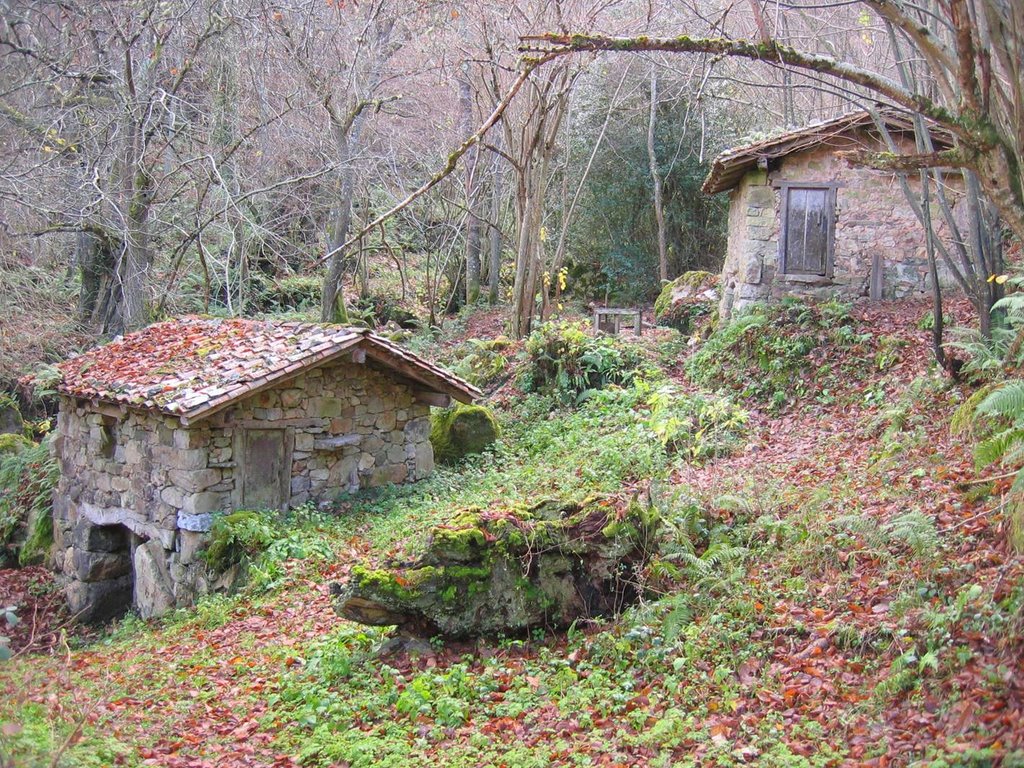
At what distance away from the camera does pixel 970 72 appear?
4902 millimetres

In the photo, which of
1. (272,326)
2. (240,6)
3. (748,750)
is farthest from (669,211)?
(748,750)

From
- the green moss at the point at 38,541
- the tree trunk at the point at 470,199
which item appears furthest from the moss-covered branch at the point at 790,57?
the tree trunk at the point at 470,199

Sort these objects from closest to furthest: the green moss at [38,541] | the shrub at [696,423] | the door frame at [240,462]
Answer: the shrub at [696,423] → the door frame at [240,462] → the green moss at [38,541]

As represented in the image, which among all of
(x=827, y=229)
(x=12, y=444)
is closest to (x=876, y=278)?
(x=827, y=229)

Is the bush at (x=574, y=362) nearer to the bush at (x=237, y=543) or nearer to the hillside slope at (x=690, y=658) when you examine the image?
the hillside slope at (x=690, y=658)

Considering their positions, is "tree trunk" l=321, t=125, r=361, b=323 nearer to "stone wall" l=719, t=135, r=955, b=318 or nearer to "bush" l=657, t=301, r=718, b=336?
"bush" l=657, t=301, r=718, b=336

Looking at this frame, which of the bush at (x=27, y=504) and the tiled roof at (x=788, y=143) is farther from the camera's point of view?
the bush at (x=27, y=504)

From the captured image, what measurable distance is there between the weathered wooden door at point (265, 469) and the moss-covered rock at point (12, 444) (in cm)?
685

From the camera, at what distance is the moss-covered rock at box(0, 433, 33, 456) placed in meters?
14.9

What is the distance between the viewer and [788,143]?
13312 mm

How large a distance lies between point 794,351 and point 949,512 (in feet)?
20.3

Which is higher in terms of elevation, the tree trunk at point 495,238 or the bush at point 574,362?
the tree trunk at point 495,238

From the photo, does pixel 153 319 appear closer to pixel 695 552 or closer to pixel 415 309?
pixel 415 309

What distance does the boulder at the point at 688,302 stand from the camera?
17.5 m
